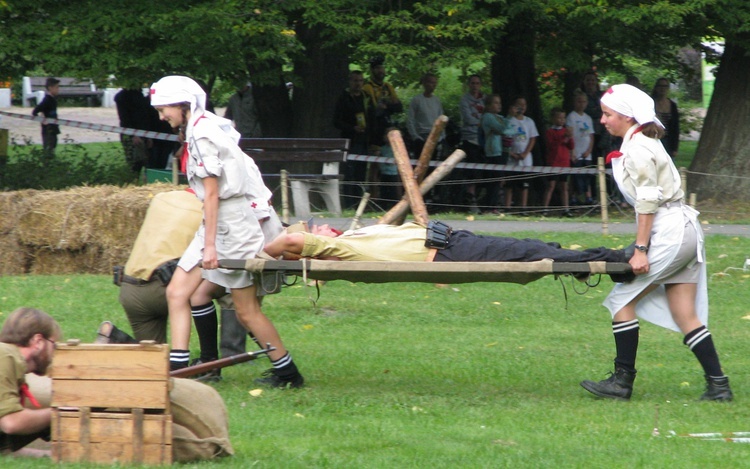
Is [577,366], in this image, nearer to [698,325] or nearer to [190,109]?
[698,325]

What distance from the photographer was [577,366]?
8562mm

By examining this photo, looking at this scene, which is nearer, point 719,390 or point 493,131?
point 719,390

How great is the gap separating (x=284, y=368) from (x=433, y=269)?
4.47ft

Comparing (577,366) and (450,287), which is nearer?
A: (577,366)

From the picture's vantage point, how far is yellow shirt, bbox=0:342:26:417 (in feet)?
17.8

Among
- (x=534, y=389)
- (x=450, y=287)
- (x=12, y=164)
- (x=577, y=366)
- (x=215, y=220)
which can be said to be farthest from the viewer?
(x=12, y=164)

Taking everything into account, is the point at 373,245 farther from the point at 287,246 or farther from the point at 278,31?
the point at 278,31

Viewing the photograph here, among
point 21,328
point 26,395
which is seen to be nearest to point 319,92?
point 26,395

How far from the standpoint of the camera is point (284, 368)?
295 inches

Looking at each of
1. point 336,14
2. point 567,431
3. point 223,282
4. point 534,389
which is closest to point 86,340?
point 223,282

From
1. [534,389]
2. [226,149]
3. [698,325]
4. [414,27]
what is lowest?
[534,389]

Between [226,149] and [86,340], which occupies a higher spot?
[226,149]

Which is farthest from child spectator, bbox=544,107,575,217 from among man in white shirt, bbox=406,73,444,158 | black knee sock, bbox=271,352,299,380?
black knee sock, bbox=271,352,299,380

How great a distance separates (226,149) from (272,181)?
1102 centimetres
